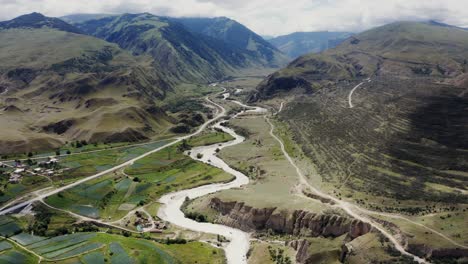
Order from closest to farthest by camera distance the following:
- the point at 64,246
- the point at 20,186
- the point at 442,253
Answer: the point at 442,253 < the point at 64,246 < the point at 20,186

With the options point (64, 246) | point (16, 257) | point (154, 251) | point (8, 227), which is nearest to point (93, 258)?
point (64, 246)

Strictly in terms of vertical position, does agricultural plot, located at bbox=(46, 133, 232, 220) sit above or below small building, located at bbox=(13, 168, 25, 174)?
below

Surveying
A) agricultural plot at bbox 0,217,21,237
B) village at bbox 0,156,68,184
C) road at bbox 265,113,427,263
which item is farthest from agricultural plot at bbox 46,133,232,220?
road at bbox 265,113,427,263

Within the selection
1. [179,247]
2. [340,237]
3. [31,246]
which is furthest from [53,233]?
[340,237]

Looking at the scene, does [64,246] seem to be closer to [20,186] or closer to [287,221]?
[20,186]

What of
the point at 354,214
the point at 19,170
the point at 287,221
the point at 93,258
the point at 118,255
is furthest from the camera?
the point at 19,170

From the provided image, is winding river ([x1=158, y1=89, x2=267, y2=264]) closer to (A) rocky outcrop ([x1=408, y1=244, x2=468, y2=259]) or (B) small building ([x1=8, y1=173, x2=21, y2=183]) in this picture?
(A) rocky outcrop ([x1=408, y1=244, x2=468, y2=259])
